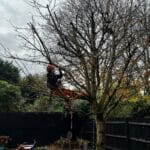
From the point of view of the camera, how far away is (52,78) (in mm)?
11266

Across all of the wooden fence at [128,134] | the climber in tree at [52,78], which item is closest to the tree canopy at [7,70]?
the wooden fence at [128,134]

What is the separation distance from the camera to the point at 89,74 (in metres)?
10.9

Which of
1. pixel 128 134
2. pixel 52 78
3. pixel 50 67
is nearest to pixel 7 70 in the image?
pixel 128 134

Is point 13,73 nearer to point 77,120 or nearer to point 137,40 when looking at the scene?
point 77,120

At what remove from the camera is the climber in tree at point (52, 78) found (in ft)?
35.6

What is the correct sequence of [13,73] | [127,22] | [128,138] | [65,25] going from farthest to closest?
1. [13,73]
2. [128,138]
3. [65,25]
4. [127,22]

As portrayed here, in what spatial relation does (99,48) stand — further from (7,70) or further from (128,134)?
(7,70)

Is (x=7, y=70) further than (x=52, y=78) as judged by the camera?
Yes

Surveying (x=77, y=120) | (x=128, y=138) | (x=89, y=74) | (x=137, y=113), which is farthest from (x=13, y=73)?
(x=89, y=74)

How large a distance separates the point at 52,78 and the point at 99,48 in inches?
51.2

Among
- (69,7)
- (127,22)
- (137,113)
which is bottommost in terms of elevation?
(137,113)

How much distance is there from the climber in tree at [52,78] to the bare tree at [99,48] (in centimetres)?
19

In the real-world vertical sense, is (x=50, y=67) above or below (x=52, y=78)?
above

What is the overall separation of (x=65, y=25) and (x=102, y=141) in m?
2.82
